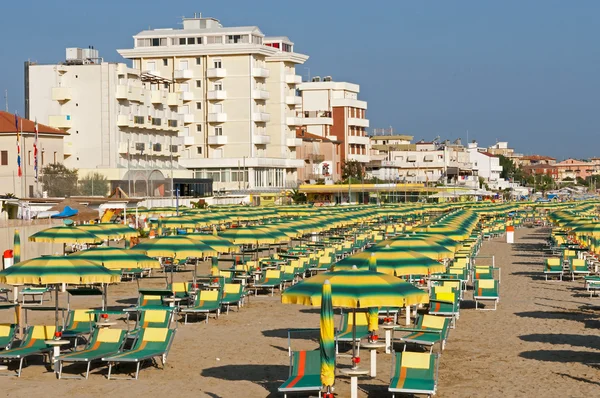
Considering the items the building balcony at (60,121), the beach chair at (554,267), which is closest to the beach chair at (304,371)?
the beach chair at (554,267)

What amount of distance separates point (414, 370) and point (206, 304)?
345 inches

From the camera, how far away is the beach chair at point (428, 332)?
15516mm

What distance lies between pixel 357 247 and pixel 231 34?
2564 inches

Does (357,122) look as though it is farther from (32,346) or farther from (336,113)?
(32,346)

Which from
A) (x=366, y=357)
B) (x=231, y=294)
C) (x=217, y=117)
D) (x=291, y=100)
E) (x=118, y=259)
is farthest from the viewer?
(x=291, y=100)

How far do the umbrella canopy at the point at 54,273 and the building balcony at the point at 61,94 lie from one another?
64.4 metres

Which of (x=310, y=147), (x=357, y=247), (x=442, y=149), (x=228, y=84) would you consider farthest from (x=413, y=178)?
(x=357, y=247)

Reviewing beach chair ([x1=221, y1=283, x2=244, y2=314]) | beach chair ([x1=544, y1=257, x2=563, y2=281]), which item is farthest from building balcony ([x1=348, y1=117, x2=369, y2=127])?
Answer: beach chair ([x1=221, y1=283, x2=244, y2=314])

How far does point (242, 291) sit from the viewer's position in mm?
22438

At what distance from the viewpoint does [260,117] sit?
325 ft

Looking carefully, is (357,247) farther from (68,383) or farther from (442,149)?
(442,149)

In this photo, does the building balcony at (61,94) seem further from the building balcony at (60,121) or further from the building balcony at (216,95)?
the building balcony at (216,95)

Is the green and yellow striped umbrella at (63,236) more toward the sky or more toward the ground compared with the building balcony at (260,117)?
more toward the ground

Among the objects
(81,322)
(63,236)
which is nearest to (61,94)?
(63,236)
